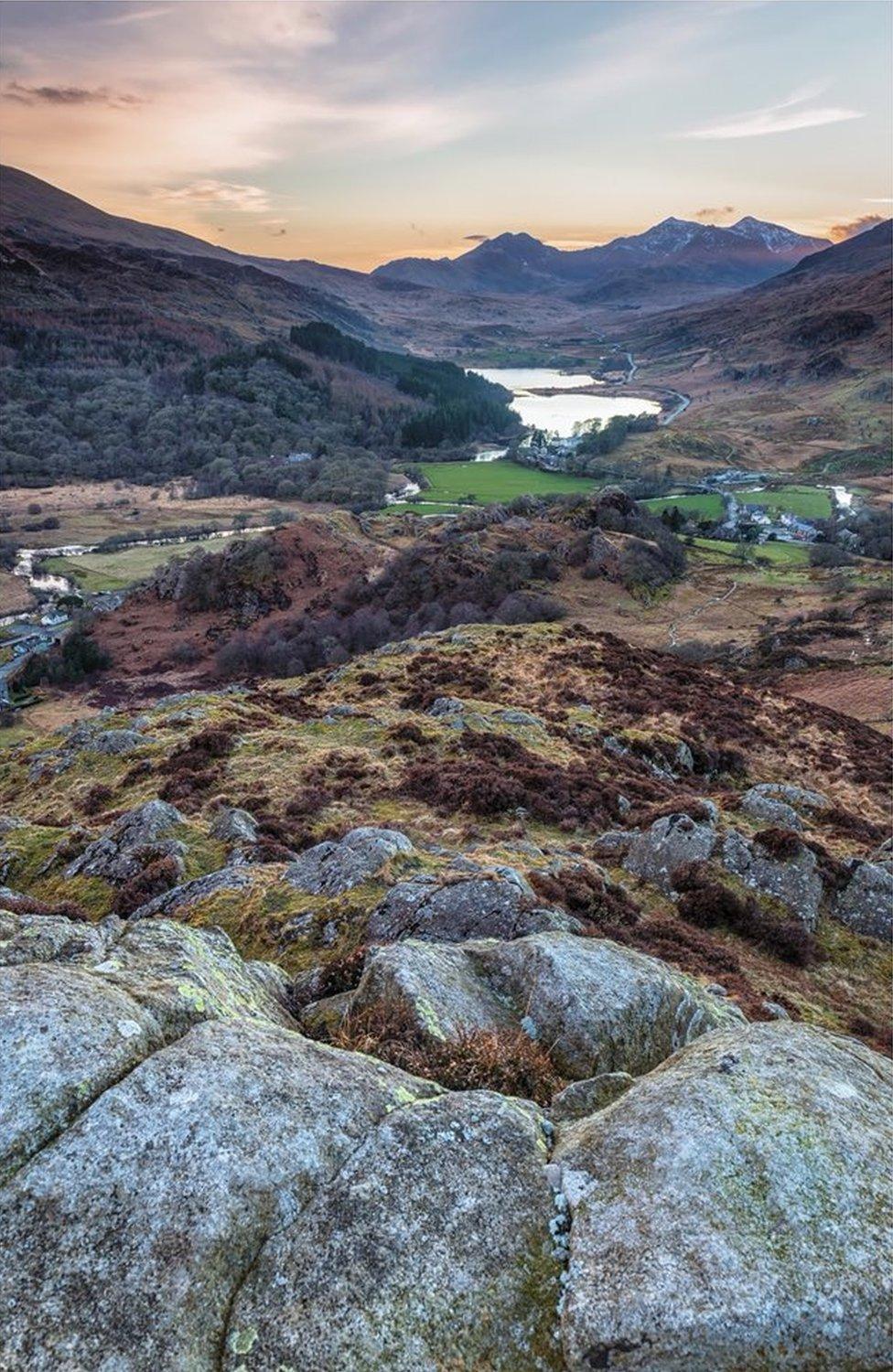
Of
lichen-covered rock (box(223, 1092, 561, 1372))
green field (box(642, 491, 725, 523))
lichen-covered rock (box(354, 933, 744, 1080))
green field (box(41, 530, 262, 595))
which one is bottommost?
green field (box(41, 530, 262, 595))

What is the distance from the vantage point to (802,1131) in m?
6.94

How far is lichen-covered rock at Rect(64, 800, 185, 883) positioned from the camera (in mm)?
20078

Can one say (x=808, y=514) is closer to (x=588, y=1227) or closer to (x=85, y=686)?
(x=85, y=686)

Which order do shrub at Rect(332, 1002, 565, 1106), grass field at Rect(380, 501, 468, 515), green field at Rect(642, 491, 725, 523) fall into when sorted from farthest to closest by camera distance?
grass field at Rect(380, 501, 468, 515) < green field at Rect(642, 491, 725, 523) < shrub at Rect(332, 1002, 565, 1106)

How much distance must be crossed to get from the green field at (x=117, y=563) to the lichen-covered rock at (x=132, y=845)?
11024 centimetres

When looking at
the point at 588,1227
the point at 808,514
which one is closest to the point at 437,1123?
the point at 588,1227

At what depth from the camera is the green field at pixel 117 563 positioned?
130 meters

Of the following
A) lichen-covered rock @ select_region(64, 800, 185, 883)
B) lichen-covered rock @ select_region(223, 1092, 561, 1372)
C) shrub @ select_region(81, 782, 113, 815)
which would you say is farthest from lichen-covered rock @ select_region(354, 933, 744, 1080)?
shrub @ select_region(81, 782, 113, 815)

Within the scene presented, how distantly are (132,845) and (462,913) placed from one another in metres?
10.7

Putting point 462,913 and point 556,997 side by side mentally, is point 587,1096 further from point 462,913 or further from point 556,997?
point 462,913

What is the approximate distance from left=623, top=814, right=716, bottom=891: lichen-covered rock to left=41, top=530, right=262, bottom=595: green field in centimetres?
11408

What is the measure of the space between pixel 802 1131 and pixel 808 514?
503ft

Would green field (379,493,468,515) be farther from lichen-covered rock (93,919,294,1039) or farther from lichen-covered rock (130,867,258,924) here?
lichen-covered rock (93,919,294,1039)

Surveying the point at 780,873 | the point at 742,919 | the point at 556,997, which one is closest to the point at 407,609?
the point at 780,873
